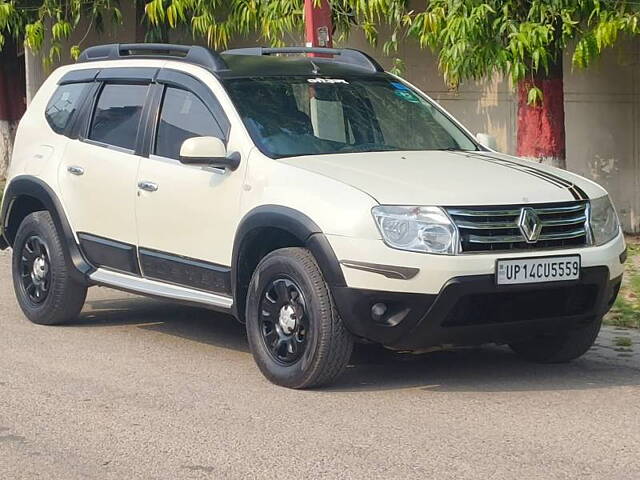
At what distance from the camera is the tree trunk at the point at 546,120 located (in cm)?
1241

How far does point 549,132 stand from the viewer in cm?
1250

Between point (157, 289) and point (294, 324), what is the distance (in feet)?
4.37

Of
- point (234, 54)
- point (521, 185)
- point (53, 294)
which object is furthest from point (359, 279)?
point (53, 294)

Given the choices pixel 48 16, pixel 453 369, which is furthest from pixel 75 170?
pixel 48 16

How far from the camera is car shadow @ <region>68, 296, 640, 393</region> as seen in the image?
24.3ft

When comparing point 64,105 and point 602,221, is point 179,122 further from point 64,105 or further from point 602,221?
point 602,221

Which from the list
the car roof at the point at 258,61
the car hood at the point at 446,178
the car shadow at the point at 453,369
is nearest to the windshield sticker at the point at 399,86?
the car roof at the point at 258,61

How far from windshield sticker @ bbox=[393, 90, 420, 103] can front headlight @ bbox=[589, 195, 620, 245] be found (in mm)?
1601

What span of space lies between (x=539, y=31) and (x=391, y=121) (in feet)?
10.3

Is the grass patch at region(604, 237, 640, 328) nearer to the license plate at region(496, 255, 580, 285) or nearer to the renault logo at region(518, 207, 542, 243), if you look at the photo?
the license plate at region(496, 255, 580, 285)

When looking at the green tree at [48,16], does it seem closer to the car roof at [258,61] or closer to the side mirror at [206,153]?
the car roof at [258,61]

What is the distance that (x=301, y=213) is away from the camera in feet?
Answer: 23.2

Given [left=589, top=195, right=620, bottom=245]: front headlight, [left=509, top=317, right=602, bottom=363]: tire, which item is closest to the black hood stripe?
[left=589, top=195, right=620, bottom=245]: front headlight

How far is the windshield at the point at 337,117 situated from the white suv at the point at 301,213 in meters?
0.01
